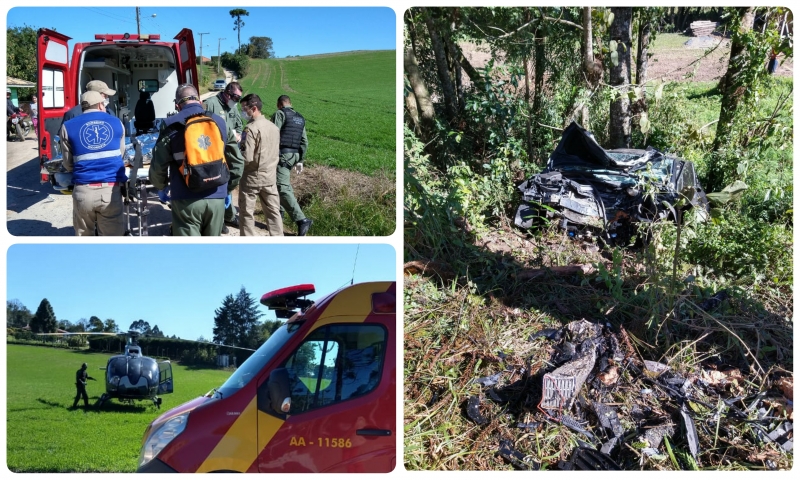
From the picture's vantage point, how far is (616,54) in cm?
837

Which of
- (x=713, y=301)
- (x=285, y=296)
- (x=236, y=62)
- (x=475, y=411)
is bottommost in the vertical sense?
(x=475, y=411)

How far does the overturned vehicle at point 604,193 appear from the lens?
6977 mm

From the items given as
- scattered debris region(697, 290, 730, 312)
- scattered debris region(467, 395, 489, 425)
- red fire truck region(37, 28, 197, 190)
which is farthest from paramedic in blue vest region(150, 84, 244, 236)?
scattered debris region(697, 290, 730, 312)

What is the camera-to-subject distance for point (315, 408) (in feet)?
9.53

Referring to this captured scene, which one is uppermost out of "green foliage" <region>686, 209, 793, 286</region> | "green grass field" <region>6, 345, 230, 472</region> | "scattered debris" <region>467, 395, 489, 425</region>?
"green foliage" <region>686, 209, 793, 286</region>

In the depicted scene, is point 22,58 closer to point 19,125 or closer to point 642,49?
point 19,125


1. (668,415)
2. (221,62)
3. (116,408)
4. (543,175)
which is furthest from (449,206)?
(221,62)

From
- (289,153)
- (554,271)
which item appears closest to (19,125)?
(289,153)

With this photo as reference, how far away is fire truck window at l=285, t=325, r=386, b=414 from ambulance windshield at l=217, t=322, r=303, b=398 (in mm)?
123

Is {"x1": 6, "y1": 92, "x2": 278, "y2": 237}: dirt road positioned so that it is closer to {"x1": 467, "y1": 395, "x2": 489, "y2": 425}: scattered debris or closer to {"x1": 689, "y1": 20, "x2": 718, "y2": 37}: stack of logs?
{"x1": 467, "y1": 395, "x2": 489, "y2": 425}: scattered debris

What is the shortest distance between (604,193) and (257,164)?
13.6ft

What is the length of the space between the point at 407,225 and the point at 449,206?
0.64m

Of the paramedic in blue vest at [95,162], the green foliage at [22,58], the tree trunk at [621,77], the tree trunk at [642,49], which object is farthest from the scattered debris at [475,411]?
the green foliage at [22,58]

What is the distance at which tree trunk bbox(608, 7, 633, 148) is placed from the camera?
8641mm
